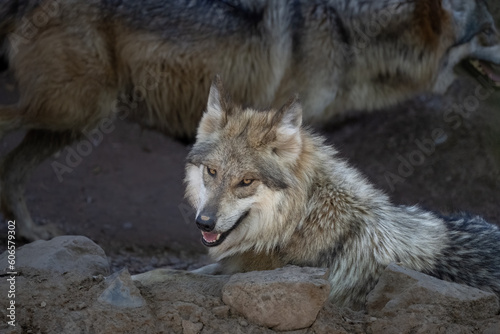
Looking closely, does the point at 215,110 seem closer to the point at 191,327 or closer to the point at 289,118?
the point at 289,118

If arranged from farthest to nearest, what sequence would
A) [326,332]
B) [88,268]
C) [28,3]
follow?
[28,3] < [88,268] < [326,332]

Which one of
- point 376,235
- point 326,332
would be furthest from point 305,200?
point 326,332

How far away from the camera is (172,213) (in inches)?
314

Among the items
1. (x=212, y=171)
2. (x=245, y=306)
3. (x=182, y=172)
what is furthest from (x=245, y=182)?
(x=182, y=172)

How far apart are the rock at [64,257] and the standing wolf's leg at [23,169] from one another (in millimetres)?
2271

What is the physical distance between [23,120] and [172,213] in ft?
8.03

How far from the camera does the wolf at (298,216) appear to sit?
4020 mm

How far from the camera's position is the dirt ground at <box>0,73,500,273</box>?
23.9 ft

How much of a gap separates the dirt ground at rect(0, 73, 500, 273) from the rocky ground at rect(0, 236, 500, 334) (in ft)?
9.63

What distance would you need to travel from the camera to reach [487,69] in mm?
7691

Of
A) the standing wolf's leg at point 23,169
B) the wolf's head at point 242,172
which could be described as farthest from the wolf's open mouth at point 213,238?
the standing wolf's leg at point 23,169

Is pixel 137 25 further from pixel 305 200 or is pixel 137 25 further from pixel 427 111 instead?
pixel 427 111

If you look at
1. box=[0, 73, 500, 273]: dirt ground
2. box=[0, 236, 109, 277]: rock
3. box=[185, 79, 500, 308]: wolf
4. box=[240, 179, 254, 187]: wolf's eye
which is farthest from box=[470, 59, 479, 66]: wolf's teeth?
box=[0, 236, 109, 277]: rock

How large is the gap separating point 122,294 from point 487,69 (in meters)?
5.67
